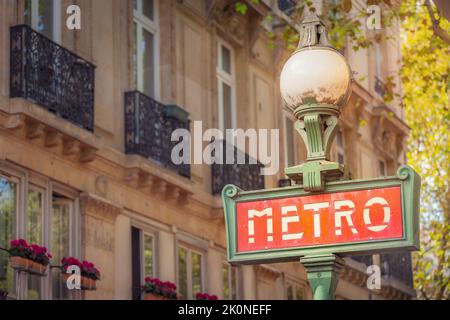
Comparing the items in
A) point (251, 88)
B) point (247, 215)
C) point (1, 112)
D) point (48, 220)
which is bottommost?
point (247, 215)

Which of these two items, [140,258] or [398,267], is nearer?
[140,258]

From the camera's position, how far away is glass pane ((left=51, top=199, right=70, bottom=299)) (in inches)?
666

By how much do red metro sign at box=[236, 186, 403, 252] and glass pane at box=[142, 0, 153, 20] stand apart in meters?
14.0

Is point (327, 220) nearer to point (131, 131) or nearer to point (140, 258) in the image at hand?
point (131, 131)

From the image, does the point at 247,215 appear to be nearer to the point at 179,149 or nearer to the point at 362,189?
the point at 362,189

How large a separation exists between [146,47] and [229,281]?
4.59m

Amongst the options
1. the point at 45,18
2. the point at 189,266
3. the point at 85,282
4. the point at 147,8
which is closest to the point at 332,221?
the point at 85,282

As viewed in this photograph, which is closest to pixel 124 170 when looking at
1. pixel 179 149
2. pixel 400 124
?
pixel 179 149

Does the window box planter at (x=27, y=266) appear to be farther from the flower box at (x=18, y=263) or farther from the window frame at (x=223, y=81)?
the window frame at (x=223, y=81)

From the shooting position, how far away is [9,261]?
15.5 metres

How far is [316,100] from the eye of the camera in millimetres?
7199
